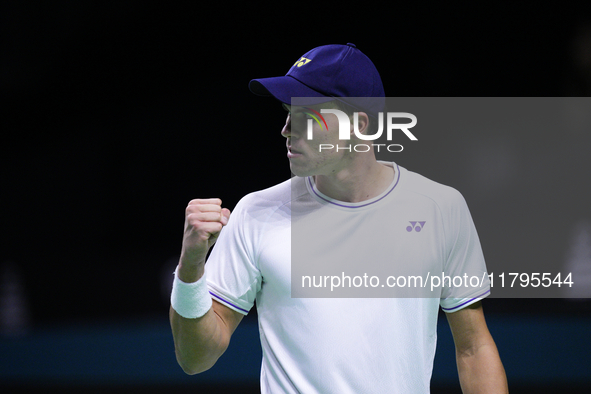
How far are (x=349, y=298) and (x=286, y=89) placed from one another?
0.55 metres

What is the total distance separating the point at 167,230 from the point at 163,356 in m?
1.10

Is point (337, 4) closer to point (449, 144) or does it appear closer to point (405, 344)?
point (449, 144)

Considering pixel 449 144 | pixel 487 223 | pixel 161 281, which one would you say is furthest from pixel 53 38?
pixel 487 223

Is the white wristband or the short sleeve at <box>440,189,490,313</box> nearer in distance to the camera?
the white wristband

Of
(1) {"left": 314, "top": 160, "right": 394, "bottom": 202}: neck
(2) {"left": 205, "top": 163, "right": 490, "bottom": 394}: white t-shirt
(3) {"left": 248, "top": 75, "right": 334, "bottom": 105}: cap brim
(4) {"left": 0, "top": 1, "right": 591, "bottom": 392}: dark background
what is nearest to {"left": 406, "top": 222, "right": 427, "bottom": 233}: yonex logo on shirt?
(2) {"left": 205, "top": 163, "right": 490, "bottom": 394}: white t-shirt

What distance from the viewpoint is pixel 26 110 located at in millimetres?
4219

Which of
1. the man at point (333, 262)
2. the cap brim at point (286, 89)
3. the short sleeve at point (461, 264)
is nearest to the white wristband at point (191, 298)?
the man at point (333, 262)

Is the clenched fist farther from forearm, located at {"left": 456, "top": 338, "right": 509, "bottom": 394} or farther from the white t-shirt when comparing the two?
forearm, located at {"left": 456, "top": 338, "right": 509, "bottom": 394}

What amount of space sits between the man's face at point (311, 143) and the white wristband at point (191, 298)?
367 mm

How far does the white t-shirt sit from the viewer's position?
1.43 meters

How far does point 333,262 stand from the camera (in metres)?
1.53

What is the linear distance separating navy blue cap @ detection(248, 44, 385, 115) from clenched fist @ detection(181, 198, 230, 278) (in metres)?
0.33

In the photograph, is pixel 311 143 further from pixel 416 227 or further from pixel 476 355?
pixel 476 355

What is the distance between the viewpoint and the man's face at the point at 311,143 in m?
1.44
